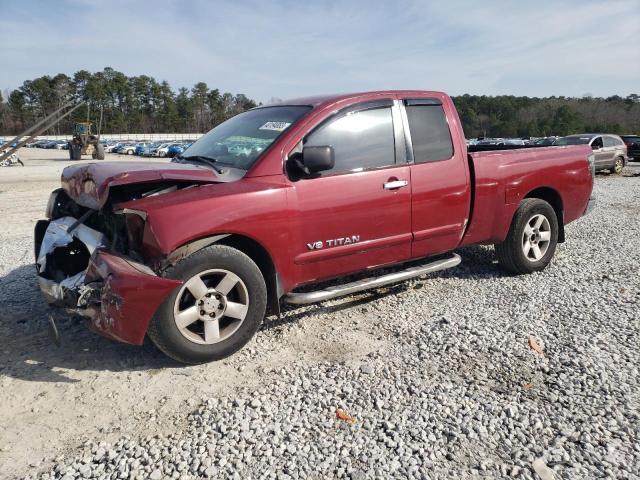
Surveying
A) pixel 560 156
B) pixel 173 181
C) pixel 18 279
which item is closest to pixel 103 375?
pixel 173 181

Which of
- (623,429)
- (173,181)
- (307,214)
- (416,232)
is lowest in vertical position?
(623,429)

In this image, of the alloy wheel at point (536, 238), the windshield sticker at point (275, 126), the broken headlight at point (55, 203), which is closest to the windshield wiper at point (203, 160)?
the windshield sticker at point (275, 126)

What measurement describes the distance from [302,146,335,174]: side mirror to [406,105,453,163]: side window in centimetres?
105

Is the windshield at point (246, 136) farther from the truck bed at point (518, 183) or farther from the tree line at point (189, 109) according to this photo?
the tree line at point (189, 109)

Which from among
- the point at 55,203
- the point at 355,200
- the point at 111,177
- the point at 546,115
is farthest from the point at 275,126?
the point at 546,115

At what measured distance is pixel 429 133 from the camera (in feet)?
14.3

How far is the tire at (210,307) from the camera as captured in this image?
3113 millimetres

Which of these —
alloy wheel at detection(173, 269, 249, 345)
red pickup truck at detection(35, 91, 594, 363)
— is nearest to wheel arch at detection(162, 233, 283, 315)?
red pickup truck at detection(35, 91, 594, 363)

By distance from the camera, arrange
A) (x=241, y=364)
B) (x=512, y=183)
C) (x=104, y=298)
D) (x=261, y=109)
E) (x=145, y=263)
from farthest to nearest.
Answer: (x=512, y=183), (x=261, y=109), (x=241, y=364), (x=145, y=263), (x=104, y=298)

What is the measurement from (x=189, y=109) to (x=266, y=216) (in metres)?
113

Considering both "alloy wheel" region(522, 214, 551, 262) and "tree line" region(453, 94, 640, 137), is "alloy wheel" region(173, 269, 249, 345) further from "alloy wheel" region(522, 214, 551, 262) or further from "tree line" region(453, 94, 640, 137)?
"tree line" region(453, 94, 640, 137)

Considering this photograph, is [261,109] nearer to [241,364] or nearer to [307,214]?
[307,214]

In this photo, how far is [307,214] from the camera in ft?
11.8

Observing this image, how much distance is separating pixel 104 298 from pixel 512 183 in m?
3.88
